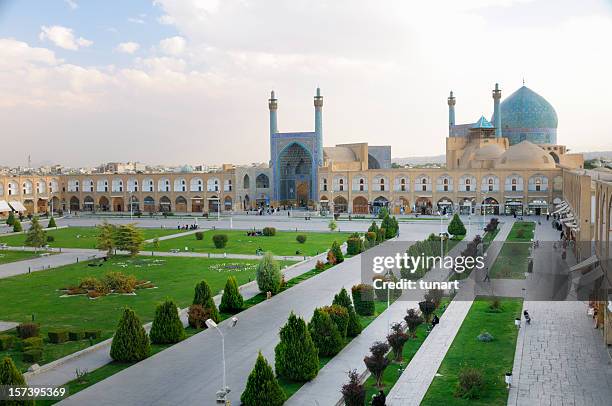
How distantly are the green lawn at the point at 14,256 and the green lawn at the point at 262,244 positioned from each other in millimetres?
6185

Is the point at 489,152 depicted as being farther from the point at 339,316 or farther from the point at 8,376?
the point at 8,376

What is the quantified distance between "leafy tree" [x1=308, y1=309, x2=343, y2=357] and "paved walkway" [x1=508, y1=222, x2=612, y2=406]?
412cm

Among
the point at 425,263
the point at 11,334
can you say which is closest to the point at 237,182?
the point at 425,263

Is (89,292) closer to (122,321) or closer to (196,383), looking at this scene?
(122,321)

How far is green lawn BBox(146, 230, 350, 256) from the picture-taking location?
33.3m

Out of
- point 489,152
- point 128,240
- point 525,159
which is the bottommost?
point 128,240

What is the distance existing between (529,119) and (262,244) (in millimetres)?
39491

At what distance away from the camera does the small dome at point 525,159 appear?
175 feet

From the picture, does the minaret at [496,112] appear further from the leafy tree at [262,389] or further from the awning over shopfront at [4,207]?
the leafy tree at [262,389]

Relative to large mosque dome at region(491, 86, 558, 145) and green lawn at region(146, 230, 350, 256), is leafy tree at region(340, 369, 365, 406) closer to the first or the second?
green lawn at region(146, 230, 350, 256)

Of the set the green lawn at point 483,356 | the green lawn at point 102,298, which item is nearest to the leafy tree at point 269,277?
the green lawn at point 102,298

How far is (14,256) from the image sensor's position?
106ft

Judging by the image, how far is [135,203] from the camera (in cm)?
6625

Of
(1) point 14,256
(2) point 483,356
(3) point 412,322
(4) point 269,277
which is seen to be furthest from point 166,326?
(1) point 14,256
